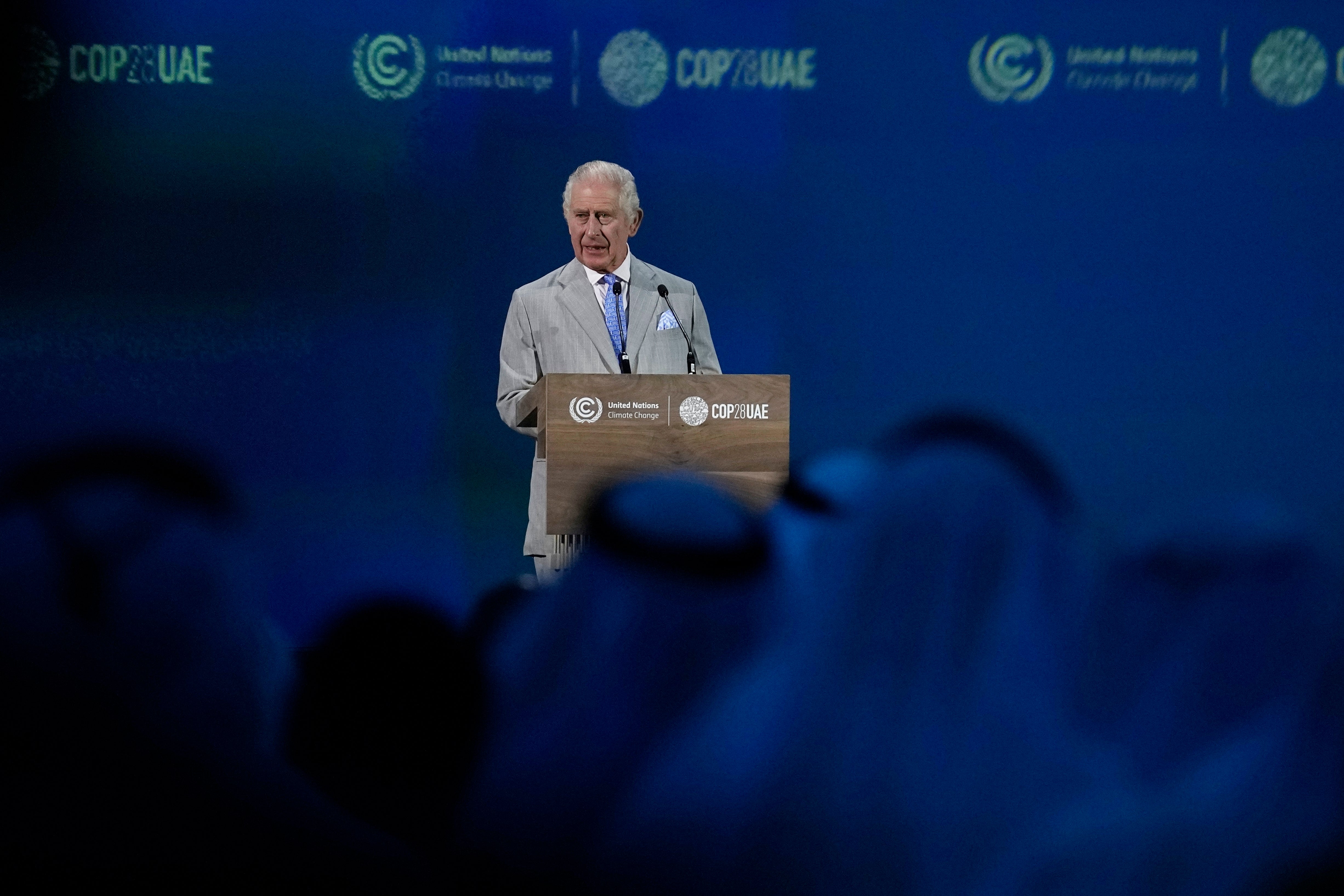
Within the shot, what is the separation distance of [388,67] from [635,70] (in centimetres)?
86

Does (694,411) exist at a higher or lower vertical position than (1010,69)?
lower

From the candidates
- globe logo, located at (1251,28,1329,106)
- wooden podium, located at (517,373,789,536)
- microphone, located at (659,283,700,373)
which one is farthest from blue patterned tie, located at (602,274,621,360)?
globe logo, located at (1251,28,1329,106)

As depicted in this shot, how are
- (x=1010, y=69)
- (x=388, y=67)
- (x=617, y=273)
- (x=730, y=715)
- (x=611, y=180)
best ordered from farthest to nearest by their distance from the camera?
(x=1010, y=69) < (x=388, y=67) < (x=617, y=273) < (x=611, y=180) < (x=730, y=715)

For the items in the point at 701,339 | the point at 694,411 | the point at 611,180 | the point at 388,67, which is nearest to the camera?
the point at 694,411

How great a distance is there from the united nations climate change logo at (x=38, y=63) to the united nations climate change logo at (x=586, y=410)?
3028mm

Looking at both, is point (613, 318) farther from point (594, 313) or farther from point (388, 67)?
point (388, 67)

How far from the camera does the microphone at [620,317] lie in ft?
12.6

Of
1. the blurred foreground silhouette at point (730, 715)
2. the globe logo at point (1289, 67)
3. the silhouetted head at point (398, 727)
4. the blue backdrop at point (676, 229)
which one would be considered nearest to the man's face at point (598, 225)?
the blurred foreground silhouette at point (730, 715)

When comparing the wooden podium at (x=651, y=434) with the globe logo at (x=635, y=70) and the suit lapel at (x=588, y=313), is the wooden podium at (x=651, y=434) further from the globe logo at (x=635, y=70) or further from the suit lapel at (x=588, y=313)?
the globe logo at (x=635, y=70)

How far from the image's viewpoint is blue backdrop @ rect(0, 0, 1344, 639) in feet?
17.8

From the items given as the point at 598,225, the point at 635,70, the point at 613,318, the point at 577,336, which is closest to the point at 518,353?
the point at 577,336

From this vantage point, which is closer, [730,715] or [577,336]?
[730,715]

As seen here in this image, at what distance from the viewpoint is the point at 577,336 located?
13.1ft

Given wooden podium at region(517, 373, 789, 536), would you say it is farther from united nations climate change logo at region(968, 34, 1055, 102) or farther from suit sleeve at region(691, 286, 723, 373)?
united nations climate change logo at region(968, 34, 1055, 102)
